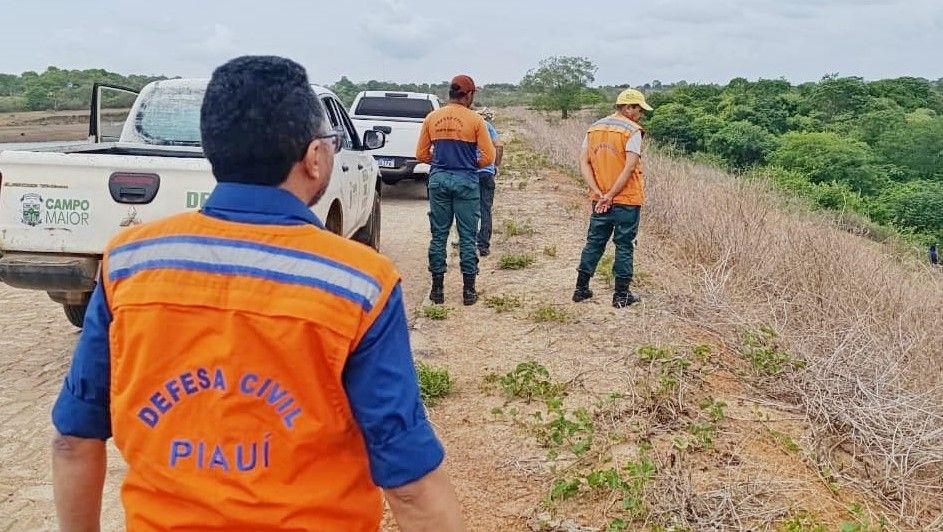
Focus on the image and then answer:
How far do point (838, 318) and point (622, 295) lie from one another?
5.65 ft

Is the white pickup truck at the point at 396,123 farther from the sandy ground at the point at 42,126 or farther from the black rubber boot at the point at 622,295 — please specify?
the sandy ground at the point at 42,126

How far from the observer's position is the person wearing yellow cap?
658 centimetres

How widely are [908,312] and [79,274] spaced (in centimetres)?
542

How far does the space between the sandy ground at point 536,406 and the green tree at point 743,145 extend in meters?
20.0

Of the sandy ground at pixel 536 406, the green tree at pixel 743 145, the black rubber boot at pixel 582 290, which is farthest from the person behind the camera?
the green tree at pixel 743 145

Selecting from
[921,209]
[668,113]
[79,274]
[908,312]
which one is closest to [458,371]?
[79,274]

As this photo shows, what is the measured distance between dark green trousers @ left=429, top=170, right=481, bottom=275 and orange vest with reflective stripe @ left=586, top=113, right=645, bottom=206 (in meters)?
1.00

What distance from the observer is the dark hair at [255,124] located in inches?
57.0

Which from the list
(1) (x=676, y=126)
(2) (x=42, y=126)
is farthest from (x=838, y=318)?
(2) (x=42, y=126)

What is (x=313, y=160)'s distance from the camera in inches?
59.5

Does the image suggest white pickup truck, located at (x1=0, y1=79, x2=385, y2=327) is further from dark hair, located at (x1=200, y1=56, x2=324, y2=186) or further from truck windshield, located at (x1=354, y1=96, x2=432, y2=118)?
truck windshield, located at (x1=354, y1=96, x2=432, y2=118)

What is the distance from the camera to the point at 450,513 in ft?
4.83

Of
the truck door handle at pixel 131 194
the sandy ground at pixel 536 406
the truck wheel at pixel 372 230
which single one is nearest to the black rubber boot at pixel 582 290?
the sandy ground at pixel 536 406

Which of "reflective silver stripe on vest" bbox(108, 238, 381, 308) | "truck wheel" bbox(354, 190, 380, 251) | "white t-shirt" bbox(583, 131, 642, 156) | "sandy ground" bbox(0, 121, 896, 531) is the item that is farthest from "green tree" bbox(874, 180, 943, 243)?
"reflective silver stripe on vest" bbox(108, 238, 381, 308)
